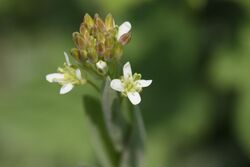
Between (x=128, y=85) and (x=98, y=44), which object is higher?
(x=98, y=44)

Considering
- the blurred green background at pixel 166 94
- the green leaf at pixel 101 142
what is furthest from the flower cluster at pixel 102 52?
the blurred green background at pixel 166 94

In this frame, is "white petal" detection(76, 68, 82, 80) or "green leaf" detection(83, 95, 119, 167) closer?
"white petal" detection(76, 68, 82, 80)

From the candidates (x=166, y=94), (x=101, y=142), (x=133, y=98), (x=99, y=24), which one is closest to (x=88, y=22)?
(x=99, y=24)

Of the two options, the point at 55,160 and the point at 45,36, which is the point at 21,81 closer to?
the point at 45,36

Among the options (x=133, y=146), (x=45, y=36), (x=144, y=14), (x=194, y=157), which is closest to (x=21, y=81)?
(x=45, y=36)

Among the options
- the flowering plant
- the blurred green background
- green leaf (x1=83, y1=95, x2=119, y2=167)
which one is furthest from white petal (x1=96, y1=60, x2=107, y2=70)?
the blurred green background

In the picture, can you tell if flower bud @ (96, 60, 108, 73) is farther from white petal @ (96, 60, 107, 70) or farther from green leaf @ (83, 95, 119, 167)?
green leaf @ (83, 95, 119, 167)

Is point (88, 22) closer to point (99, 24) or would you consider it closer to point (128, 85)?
point (99, 24)

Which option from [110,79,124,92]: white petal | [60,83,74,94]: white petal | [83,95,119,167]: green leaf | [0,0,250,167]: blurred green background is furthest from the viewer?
[0,0,250,167]: blurred green background
